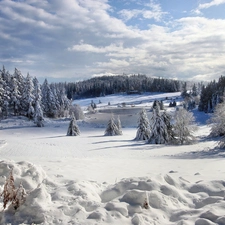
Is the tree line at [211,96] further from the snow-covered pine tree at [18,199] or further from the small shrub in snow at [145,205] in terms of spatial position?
the snow-covered pine tree at [18,199]

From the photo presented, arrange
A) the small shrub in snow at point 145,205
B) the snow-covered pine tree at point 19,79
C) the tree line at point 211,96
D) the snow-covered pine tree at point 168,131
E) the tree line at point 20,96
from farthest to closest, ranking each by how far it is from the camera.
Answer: the tree line at point 211,96
the snow-covered pine tree at point 19,79
the tree line at point 20,96
the snow-covered pine tree at point 168,131
the small shrub in snow at point 145,205

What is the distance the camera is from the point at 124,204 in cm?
576

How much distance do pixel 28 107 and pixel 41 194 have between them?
58.9 m

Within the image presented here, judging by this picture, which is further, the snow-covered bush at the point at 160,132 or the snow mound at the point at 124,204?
the snow-covered bush at the point at 160,132

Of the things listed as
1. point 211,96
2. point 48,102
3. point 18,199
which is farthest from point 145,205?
point 211,96

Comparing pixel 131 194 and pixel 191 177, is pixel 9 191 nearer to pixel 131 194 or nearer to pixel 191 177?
pixel 131 194

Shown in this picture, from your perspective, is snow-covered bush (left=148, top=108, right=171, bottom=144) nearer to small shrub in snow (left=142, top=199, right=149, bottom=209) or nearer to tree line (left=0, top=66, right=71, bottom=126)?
small shrub in snow (left=142, top=199, right=149, bottom=209)

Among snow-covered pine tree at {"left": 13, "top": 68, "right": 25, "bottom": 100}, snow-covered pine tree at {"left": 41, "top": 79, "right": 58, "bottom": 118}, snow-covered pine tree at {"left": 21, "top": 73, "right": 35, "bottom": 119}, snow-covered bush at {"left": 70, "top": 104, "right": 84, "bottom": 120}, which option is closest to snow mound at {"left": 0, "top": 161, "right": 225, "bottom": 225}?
snow-covered pine tree at {"left": 21, "top": 73, "right": 35, "bottom": 119}

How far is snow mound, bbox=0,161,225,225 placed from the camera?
5.16 metres

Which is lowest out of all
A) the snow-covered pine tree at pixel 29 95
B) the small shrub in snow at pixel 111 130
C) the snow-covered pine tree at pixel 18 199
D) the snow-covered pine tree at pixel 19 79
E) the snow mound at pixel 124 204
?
the small shrub in snow at pixel 111 130

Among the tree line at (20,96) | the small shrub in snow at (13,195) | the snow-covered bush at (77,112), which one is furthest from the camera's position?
the snow-covered bush at (77,112)

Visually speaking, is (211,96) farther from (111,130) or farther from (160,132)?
(160,132)

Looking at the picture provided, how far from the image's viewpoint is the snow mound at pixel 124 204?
5.16 m

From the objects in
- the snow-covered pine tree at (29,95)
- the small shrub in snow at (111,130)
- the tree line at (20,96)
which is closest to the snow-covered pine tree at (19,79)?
the tree line at (20,96)
